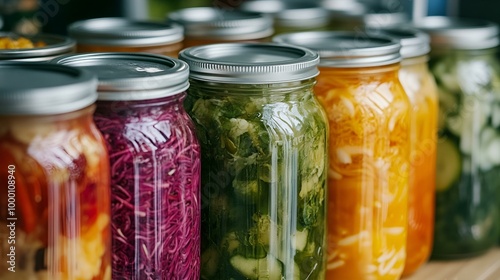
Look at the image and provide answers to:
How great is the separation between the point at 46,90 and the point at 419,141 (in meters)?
0.79

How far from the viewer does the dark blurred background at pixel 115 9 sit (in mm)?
1837

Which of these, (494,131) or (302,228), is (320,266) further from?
(494,131)

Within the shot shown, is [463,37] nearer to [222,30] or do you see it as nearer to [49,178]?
[222,30]

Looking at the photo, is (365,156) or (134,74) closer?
(134,74)

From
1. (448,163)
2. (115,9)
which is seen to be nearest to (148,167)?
(448,163)

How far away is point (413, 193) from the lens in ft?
4.60

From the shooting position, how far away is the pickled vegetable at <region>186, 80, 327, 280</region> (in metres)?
1.05

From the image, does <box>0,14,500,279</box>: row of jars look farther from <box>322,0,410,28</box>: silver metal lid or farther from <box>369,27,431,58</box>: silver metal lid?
<box>322,0,410,28</box>: silver metal lid

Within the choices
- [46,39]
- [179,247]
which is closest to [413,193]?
[179,247]

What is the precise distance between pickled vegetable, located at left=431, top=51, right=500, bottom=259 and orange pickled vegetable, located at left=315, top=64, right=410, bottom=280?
0.72ft

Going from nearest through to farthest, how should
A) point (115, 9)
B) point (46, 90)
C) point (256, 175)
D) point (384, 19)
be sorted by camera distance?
point (46, 90) < point (256, 175) < point (384, 19) < point (115, 9)

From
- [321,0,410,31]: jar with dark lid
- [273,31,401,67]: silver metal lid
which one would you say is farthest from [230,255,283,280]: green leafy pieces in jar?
[321,0,410,31]: jar with dark lid

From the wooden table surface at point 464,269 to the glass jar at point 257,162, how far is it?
1.31 ft

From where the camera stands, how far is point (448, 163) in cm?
148
